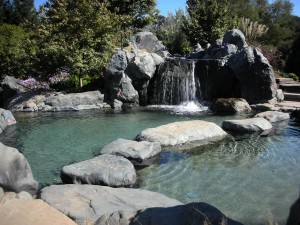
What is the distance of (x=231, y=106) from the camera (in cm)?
1131

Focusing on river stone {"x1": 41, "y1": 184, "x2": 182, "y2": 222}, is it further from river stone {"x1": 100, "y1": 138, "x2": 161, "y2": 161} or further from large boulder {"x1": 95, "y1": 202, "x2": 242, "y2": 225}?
river stone {"x1": 100, "y1": 138, "x2": 161, "y2": 161}

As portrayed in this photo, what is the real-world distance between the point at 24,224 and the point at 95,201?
1293 mm

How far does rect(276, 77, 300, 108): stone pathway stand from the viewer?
12055 mm

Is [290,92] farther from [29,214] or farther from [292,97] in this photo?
[29,214]

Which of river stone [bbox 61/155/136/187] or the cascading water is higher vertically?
the cascading water

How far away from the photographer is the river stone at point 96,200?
12.8 ft

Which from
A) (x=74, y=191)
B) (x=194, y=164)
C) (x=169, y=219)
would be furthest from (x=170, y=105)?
(x=169, y=219)

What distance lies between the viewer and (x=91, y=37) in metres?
14.1

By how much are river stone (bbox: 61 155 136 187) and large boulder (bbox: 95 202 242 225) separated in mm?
1726

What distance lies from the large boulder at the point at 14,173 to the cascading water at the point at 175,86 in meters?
8.58

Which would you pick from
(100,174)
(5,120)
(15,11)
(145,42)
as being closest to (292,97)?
(145,42)

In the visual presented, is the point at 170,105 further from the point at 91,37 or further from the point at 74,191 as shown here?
the point at 74,191

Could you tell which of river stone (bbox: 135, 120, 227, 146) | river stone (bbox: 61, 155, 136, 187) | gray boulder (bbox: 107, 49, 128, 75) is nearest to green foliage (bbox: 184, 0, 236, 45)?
gray boulder (bbox: 107, 49, 128, 75)

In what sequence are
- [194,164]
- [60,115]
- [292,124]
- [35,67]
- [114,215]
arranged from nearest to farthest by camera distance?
[114,215] → [194,164] → [292,124] → [60,115] → [35,67]
